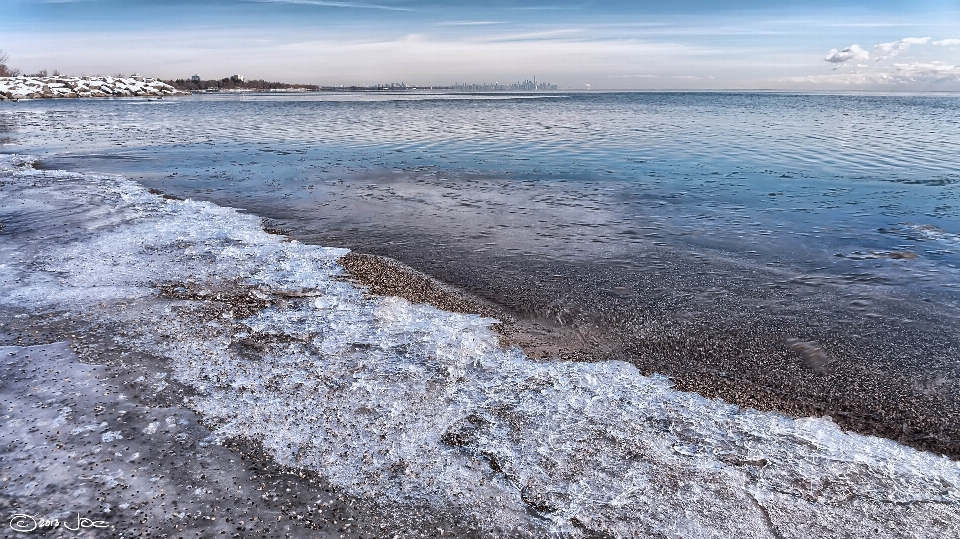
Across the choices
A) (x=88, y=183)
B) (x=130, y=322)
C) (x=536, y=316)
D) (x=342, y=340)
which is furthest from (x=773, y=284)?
(x=88, y=183)

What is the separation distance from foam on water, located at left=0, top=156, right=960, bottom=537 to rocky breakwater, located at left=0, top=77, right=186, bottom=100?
275 feet

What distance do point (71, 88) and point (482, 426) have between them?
348 ft

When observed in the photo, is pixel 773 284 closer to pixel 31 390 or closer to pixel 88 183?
pixel 31 390

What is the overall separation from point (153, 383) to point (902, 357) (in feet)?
26.9

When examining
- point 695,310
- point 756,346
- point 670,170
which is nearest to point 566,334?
point 695,310

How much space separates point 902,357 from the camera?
253 inches

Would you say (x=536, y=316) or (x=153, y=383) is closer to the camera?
(x=153, y=383)

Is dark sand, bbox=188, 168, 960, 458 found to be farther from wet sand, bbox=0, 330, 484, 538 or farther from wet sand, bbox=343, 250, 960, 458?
wet sand, bbox=0, 330, 484, 538

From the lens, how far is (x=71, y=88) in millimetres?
85250

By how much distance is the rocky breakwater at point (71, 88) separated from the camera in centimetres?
7225

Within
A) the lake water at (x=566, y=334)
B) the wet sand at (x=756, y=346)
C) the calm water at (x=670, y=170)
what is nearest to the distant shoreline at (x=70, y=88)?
the calm water at (x=670, y=170)

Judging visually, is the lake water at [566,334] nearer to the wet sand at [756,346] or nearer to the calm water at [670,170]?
the wet sand at [756,346]

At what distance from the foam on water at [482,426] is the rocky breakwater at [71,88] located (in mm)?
83829

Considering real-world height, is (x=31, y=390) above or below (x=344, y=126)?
below
